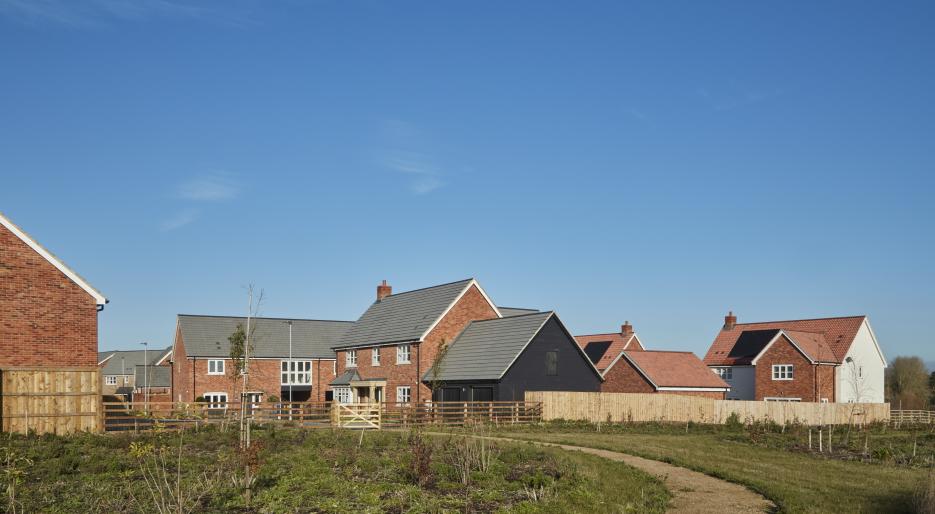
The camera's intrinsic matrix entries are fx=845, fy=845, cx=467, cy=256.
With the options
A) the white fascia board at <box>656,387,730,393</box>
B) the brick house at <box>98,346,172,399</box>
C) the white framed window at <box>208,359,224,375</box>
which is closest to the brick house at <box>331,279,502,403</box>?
the white framed window at <box>208,359,224,375</box>

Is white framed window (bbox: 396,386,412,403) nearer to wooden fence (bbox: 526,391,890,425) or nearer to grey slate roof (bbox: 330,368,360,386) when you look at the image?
grey slate roof (bbox: 330,368,360,386)

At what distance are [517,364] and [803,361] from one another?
28673 millimetres

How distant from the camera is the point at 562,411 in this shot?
43.9 meters

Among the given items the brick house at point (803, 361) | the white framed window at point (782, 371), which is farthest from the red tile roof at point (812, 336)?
the white framed window at point (782, 371)

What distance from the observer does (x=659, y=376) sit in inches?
2258

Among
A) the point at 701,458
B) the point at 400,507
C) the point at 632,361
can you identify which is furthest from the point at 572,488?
the point at 632,361

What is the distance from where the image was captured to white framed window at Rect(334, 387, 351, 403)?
57206mm

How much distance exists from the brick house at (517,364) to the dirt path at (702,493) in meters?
22.8

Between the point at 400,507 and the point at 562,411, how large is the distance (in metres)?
29.7

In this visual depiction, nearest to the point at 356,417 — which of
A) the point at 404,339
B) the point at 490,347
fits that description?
the point at 490,347

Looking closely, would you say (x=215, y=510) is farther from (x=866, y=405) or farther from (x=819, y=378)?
(x=819, y=378)

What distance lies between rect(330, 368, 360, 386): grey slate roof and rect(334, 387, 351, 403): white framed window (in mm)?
504

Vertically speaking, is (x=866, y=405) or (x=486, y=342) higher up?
Answer: (x=486, y=342)

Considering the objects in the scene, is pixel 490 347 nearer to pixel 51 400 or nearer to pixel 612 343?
pixel 51 400
